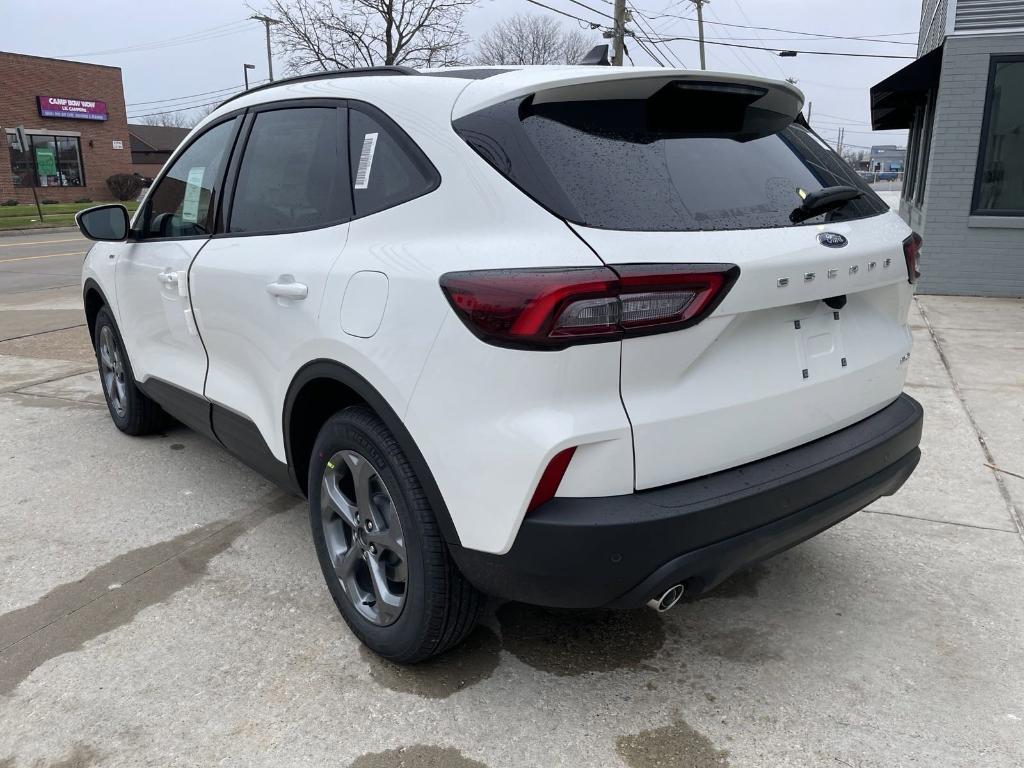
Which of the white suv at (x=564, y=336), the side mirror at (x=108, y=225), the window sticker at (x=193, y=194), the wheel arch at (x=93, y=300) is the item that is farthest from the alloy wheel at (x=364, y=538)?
the wheel arch at (x=93, y=300)

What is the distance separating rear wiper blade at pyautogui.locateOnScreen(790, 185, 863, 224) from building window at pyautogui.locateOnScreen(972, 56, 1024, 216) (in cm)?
831

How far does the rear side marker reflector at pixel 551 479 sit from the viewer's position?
192cm

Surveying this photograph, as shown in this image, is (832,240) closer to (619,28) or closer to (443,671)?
(443,671)

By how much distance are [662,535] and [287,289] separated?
145 cm

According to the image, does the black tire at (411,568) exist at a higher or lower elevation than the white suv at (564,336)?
lower

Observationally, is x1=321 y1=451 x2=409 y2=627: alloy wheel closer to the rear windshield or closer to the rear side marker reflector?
the rear side marker reflector

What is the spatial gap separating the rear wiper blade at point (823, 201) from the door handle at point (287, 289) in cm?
149

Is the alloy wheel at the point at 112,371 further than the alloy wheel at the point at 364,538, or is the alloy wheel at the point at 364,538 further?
the alloy wheel at the point at 112,371

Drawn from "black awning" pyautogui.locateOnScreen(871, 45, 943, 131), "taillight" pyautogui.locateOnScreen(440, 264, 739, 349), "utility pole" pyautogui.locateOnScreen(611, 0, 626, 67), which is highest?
"utility pole" pyautogui.locateOnScreen(611, 0, 626, 67)

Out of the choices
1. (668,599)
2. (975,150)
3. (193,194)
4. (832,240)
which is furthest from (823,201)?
(975,150)

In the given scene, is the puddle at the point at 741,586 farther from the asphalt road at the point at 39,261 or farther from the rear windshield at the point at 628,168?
the asphalt road at the point at 39,261

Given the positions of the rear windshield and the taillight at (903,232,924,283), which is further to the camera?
the taillight at (903,232,924,283)

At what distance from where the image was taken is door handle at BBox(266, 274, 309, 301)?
2.58 metres

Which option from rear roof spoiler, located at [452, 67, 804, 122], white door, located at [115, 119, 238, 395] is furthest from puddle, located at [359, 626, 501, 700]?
rear roof spoiler, located at [452, 67, 804, 122]
